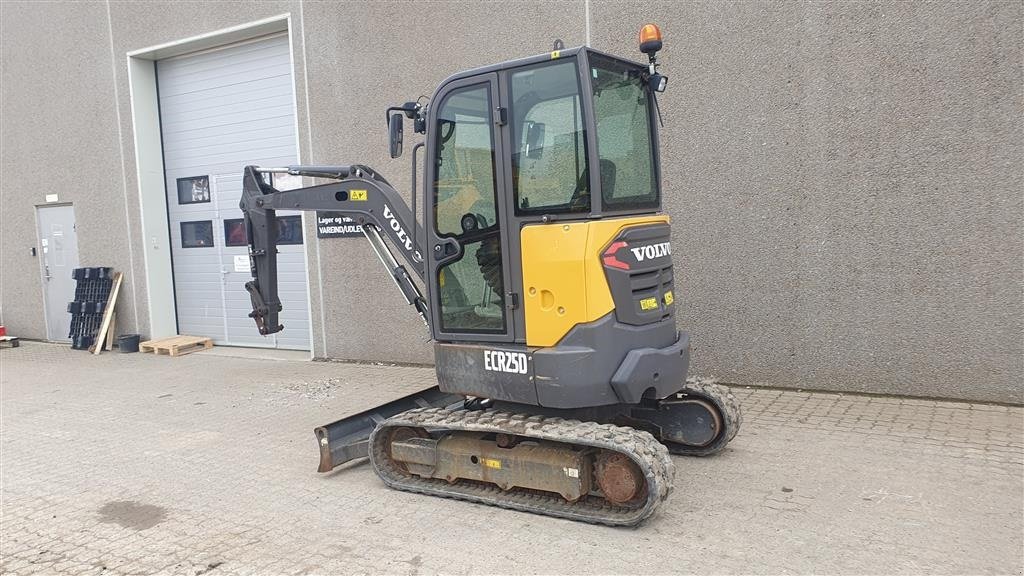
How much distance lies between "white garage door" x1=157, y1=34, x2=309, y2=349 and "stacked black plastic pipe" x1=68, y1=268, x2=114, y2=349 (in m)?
1.16

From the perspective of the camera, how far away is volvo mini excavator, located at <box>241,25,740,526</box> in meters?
4.39

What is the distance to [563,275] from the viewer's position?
445cm

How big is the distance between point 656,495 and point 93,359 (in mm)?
10256

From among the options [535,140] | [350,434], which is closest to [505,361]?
[535,140]

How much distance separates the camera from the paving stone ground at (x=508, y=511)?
13.2ft

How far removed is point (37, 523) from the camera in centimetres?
486

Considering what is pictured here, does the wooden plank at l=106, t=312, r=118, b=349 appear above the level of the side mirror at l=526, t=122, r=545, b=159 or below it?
below

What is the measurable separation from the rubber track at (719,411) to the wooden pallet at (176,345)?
8.61 metres

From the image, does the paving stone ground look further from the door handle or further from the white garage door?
the white garage door

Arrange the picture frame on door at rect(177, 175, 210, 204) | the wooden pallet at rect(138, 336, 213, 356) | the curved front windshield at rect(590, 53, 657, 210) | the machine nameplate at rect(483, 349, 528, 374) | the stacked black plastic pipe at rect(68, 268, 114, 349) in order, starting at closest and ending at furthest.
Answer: the curved front windshield at rect(590, 53, 657, 210) < the machine nameplate at rect(483, 349, 528, 374) < the wooden pallet at rect(138, 336, 213, 356) < the picture frame on door at rect(177, 175, 210, 204) < the stacked black plastic pipe at rect(68, 268, 114, 349)

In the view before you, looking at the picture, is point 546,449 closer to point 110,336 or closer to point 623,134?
point 623,134

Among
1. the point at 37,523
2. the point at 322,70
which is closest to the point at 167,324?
the point at 322,70

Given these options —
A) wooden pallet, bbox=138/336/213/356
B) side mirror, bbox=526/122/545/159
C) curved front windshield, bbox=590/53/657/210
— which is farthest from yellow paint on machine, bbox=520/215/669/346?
wooden pallet, bbox=138/336/213/356

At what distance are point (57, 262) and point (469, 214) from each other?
11429mm
